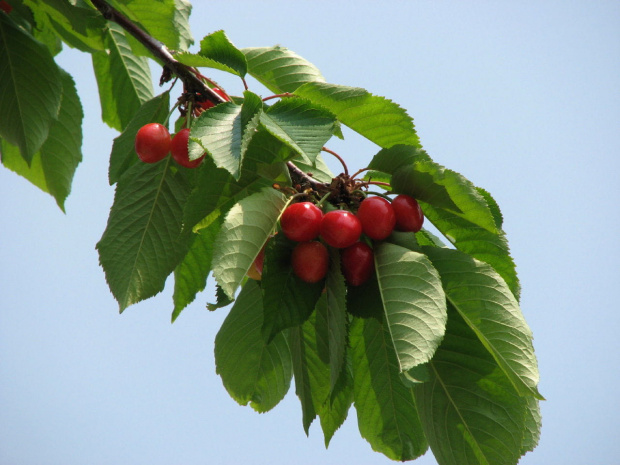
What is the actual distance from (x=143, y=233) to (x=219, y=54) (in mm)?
434

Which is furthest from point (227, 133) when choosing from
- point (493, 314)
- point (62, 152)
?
point (62, 152)

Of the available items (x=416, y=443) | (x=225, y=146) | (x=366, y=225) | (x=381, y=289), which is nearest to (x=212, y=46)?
(x=225, y=146)

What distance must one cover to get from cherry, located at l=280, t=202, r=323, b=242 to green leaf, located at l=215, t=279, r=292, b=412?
317mm

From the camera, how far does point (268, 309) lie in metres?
1.12

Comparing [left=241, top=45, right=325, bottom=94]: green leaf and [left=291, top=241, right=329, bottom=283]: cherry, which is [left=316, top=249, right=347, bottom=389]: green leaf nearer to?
[left=291, top=241, right=329, bottom=283]: cherry

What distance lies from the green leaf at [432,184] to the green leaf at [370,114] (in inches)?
2.7

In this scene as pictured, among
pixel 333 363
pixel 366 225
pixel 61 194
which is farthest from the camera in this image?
pixel 61 194

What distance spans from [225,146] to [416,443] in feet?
2.32

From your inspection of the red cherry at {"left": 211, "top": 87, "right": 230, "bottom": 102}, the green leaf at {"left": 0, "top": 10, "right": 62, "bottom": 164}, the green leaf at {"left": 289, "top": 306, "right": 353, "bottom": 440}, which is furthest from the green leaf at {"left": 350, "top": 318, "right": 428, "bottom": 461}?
the green leaf at {"left": 0, "top": 10, "right": 62, "bottom": 164}

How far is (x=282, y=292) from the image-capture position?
3.72 feet

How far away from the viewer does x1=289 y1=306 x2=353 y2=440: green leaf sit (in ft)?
4.07

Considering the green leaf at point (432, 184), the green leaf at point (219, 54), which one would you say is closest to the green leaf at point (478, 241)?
the green leaf at point (432, 184)

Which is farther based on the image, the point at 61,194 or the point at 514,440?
the point at 61,194

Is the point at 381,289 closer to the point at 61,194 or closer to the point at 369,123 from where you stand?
the point at 369,123
